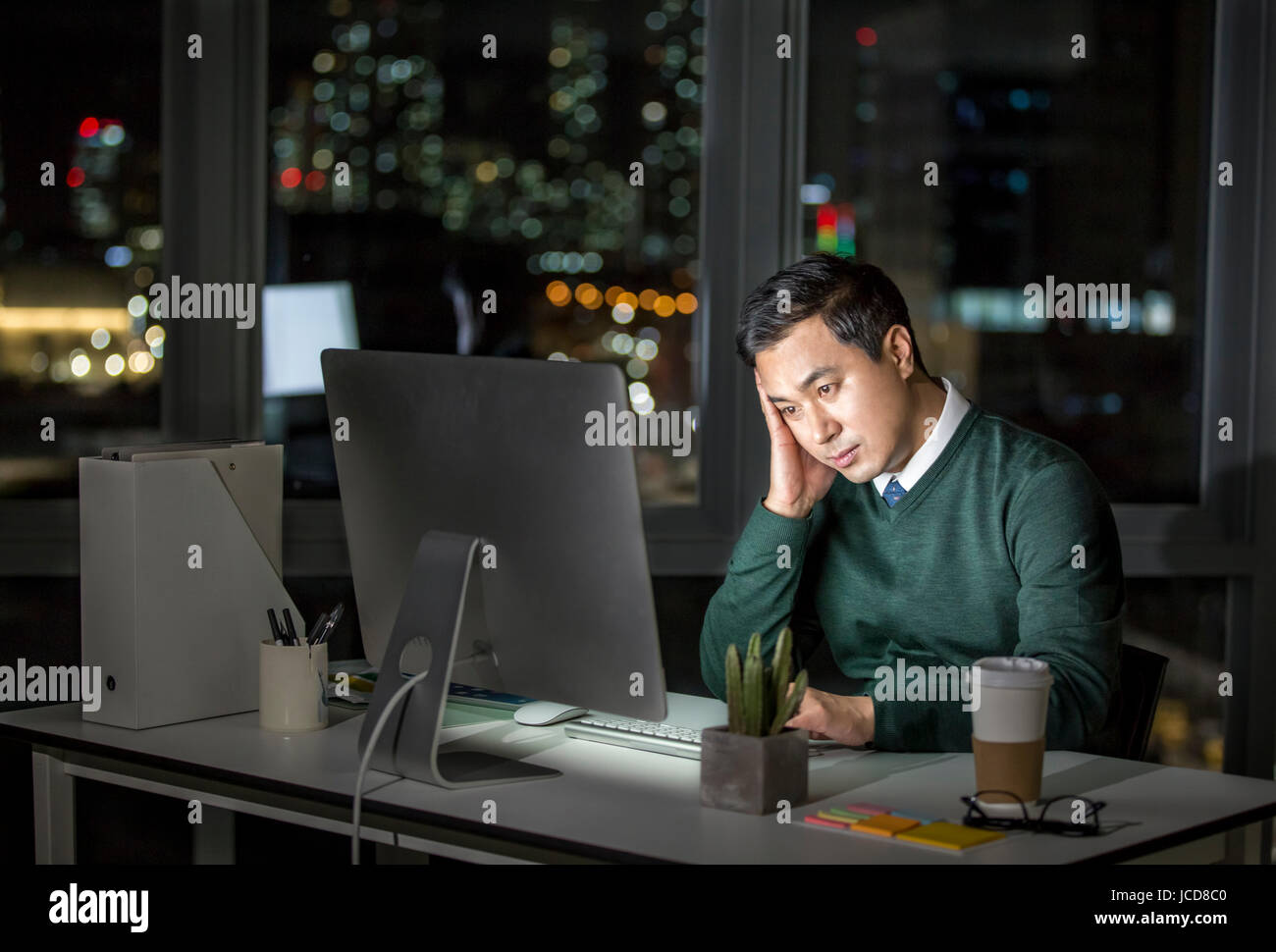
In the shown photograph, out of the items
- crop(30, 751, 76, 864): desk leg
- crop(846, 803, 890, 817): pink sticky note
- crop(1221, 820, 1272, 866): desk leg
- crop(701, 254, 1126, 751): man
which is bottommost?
crop(30, 751, 76, 864): desk leg

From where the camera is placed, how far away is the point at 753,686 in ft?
4.97

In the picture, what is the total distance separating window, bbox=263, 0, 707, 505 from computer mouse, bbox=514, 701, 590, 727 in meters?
1.06

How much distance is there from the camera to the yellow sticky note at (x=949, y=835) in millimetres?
1427

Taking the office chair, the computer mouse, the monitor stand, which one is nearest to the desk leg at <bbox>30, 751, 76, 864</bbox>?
the monitor stand

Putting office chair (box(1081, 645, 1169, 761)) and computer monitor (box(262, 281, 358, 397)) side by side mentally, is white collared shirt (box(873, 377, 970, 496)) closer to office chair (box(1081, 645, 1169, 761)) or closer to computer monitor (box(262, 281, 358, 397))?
office chair (box(1081, 645, 1169, 761))

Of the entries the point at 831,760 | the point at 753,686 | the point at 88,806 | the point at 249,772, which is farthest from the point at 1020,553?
the point at 88,806

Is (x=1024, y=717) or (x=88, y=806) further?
(x=88, y=806)

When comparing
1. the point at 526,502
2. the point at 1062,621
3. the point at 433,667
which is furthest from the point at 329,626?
the point at 1062,621

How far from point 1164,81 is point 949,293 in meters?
0.67

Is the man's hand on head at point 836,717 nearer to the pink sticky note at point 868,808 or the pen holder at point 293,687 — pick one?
the pink sticky note at point 868,808

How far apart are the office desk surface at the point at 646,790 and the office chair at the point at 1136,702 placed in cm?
19

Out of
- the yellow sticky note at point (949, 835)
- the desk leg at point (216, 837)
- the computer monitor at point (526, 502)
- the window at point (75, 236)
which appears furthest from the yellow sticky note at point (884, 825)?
the window at point (75, 236)

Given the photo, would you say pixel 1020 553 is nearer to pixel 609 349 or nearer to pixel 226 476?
pixel 226 476

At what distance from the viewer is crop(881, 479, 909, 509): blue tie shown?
2.03 meters
